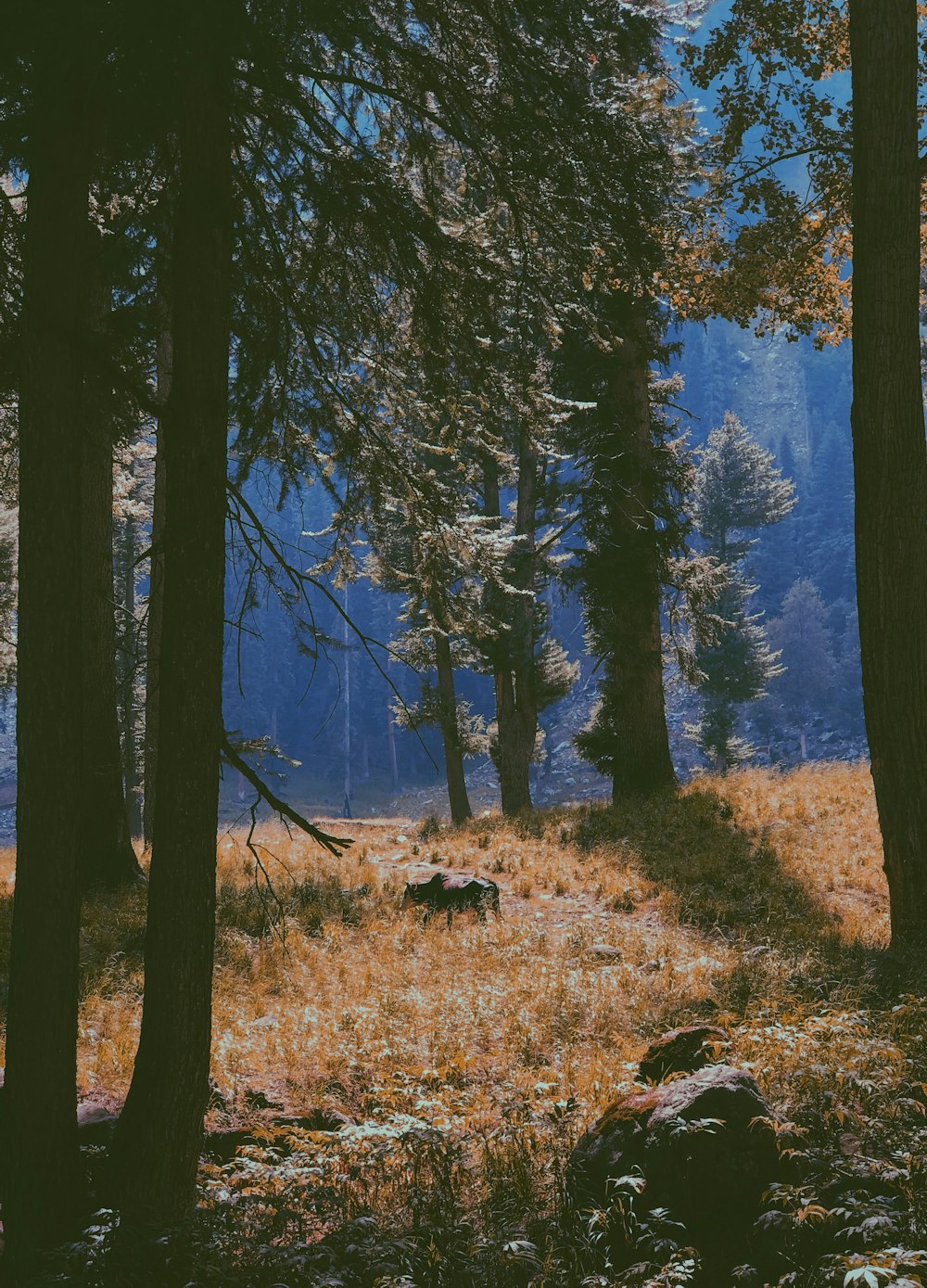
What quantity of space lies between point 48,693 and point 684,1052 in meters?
3.58

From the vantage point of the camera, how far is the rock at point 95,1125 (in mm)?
4594

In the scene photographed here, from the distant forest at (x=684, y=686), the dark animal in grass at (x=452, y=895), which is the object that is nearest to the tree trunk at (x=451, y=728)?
the dark animal in grass at (x=452, y=895)

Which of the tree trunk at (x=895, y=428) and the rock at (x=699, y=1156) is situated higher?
the tree trunk at (x=895, y=428)

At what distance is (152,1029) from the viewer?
4.01 metres

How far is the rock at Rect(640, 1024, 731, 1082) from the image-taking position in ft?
14.9

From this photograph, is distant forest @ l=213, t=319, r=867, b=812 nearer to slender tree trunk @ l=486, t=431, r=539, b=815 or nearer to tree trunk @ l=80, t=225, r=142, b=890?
slender tree trunk @ l=486, t=431, r=539, b=815

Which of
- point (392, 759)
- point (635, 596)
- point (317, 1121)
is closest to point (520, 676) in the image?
point (635, 596)

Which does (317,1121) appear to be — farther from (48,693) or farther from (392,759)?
(392,759)

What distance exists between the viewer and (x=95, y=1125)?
15.3 ft

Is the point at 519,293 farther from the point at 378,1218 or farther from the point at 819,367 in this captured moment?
the point at 819,367

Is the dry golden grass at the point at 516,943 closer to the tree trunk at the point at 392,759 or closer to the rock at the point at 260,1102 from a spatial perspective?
the rock at the point at 260,1102

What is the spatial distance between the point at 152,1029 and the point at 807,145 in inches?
369

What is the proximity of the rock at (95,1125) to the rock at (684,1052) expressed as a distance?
2711 millimetres

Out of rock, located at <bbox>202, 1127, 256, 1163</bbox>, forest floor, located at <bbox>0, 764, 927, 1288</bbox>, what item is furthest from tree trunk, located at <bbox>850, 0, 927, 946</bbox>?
rock, located at <bbox>202, 1127, 256, 1163</bbox>
